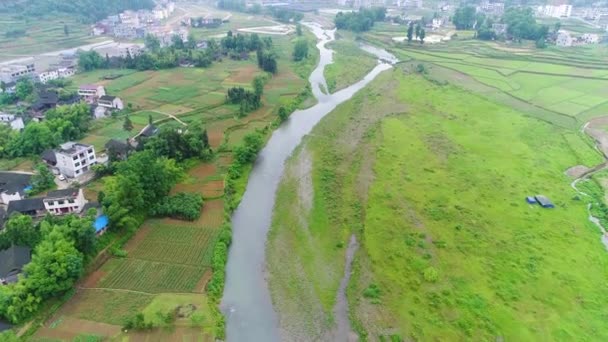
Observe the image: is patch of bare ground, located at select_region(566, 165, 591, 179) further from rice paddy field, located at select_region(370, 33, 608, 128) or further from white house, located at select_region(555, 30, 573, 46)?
white house, located at select_region(555, 30, 573, 46)

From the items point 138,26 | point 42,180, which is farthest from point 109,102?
point 138,26

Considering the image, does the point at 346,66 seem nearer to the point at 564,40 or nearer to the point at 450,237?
the point at 564,40

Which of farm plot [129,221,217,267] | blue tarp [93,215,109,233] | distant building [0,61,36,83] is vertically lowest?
farm plot [129,221,217,267]

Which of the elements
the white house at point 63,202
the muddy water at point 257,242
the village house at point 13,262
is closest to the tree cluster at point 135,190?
the white house at point 63,202

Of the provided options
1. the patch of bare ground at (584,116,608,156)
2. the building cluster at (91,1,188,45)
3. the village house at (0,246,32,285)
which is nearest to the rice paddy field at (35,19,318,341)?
the village house at (0,246,32,285)

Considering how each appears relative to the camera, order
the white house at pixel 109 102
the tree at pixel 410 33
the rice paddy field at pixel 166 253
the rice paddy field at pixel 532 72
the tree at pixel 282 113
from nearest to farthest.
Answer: the rice paddy field at pixel 166 253 < the tree at pixel 282 113 < the white house at pixel 109 102 < the rice paddy field at pixel 532 72 < the tree at pixel 410 33

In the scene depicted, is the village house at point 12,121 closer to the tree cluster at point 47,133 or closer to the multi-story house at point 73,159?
the tree cluster at point 47,133
